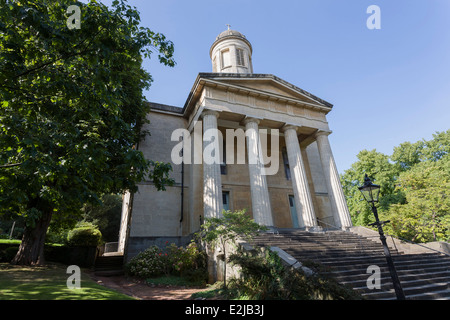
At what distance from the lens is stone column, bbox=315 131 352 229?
15.7m

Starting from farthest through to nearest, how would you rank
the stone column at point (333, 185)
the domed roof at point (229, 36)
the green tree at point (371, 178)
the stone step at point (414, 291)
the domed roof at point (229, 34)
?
the green tree at point (371, 178), the domed roof at point (229, 34), the domed roof at point (229, 36), the stone column at point (333, 185), the stone step at point (414, 291)

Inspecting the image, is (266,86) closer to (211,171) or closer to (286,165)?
(286,165)

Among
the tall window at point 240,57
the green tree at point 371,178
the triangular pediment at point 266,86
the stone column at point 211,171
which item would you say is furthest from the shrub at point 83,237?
the green tree at point 371,178

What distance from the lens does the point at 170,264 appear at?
1144 cm

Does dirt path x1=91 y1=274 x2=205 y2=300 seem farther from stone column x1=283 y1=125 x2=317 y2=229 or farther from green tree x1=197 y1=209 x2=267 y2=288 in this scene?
stone column x1=283 y1=125 x2=317 y2=229

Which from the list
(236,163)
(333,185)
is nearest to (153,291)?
(236,163)

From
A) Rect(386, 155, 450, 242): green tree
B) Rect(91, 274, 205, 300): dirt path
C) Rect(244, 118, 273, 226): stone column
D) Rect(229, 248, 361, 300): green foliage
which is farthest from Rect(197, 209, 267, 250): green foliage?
Rect(386, 155, 450, 242): green tree

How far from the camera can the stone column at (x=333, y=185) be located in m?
15.7

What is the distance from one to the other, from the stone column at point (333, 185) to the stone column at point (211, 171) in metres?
8.46

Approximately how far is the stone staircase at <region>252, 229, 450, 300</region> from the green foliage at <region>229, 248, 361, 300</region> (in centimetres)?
89

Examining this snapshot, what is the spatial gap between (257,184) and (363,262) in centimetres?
665

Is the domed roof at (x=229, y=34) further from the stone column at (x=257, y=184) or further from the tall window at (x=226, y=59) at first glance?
the stone column at (x=257, y=184)

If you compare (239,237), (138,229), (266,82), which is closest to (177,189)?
(138,229)
